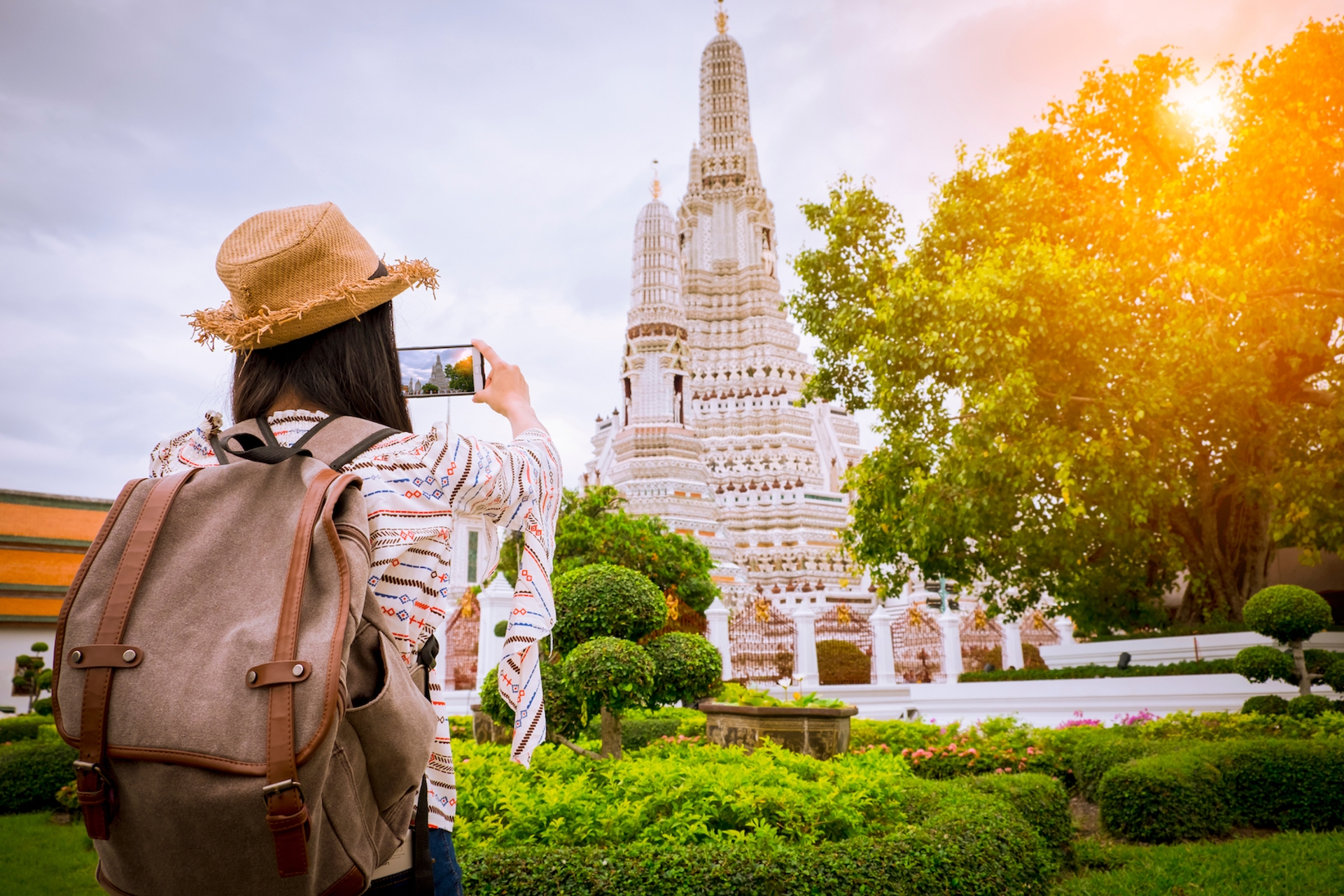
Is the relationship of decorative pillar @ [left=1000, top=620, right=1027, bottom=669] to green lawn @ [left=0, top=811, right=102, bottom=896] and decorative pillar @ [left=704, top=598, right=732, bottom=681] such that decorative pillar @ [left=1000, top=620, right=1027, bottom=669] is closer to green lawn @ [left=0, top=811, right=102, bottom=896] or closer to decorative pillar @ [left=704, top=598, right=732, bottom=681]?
decorative pillar @ [left=704, top=598, right=732, bottom=681]

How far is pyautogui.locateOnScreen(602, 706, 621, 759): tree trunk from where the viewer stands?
258 inches

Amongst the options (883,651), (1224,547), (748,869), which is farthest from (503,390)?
(883,651)

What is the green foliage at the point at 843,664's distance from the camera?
18859mm

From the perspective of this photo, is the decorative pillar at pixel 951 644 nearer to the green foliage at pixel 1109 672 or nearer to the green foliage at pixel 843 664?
the green foliage at pixel 1109 672

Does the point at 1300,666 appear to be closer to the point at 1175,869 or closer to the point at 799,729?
the point at 1175,869

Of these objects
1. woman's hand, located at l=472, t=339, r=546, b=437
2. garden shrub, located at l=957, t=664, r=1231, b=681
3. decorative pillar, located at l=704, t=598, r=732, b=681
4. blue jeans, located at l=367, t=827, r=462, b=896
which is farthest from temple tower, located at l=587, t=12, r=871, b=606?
→ blue jeans, located at l=367, t=827, r=462, b=896

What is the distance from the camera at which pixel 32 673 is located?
12.5m

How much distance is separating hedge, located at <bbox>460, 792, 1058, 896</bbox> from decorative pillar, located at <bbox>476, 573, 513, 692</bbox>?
32.5 feet

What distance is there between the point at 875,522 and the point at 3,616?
12.4m

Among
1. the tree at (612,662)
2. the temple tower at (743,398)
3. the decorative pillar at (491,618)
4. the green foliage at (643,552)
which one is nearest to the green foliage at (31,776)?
the tree at (612,662)

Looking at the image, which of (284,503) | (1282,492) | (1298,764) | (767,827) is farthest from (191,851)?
(1282,492)

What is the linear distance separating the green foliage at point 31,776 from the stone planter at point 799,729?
249 inches

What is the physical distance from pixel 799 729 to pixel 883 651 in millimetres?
11043

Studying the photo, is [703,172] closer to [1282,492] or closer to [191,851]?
[1282,492]
